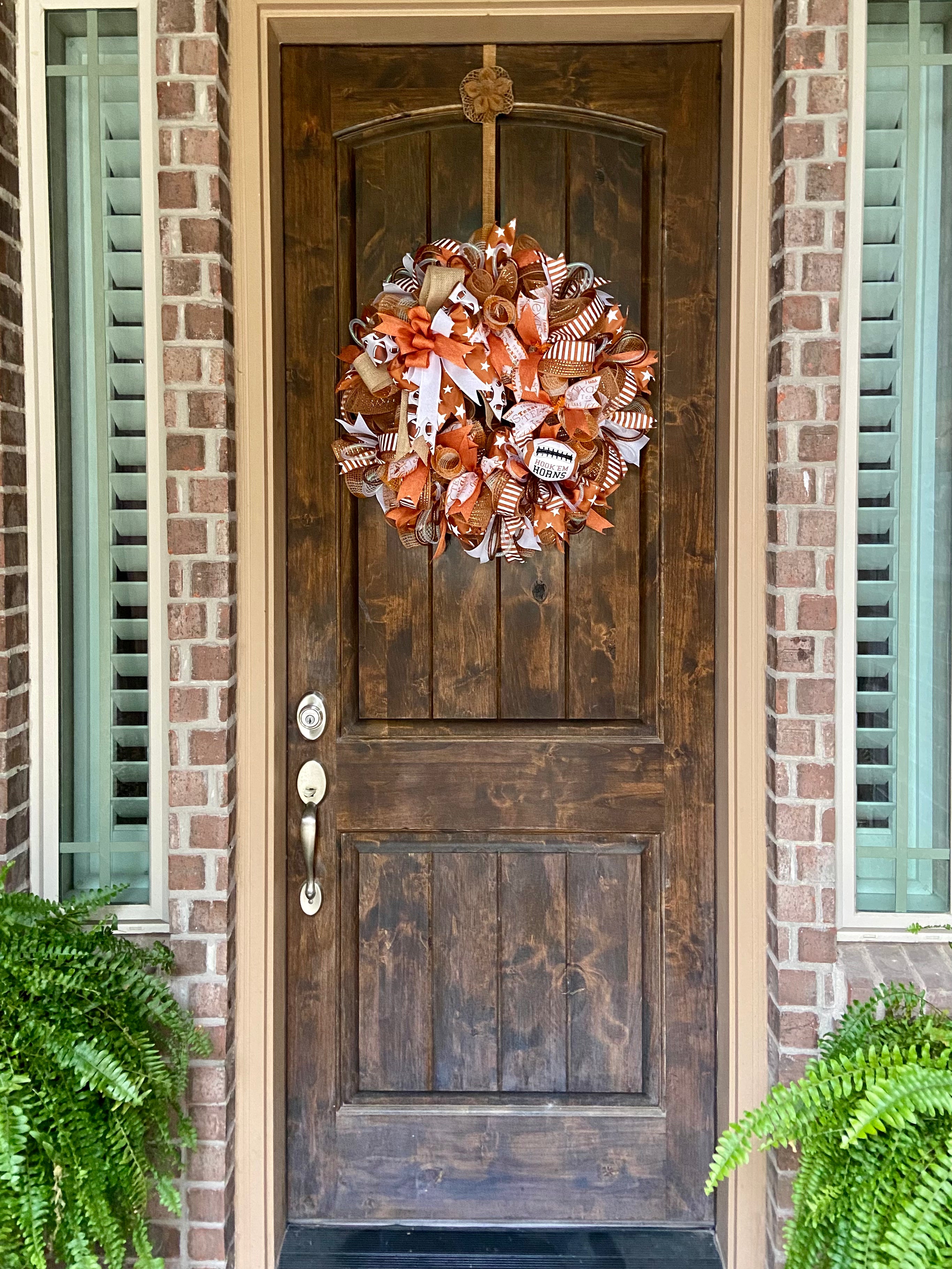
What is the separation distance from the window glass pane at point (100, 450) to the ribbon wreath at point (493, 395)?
0.44 metres

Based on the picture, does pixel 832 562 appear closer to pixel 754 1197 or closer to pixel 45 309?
pixel 754 1197

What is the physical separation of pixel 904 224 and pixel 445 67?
0.95 metres

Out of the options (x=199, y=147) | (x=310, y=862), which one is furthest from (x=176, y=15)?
(x=310, y=862)

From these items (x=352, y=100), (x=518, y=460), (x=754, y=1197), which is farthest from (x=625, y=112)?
(x=754, y=1197)

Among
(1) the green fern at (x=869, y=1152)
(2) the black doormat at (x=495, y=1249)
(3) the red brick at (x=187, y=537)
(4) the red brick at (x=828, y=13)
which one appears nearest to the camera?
(1) the green fern at (x=869, y=1152)

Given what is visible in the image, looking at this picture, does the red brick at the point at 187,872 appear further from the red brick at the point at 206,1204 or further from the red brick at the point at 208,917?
the red brick at the point at 206,1204

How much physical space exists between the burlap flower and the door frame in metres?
0.07

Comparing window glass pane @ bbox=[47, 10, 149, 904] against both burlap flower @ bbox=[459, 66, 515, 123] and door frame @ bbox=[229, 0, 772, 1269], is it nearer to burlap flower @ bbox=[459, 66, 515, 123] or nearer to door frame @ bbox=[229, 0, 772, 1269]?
door frame @ bbox=[229, 0, 772, 1269]

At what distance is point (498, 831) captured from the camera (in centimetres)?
203

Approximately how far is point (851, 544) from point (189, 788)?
1.33 meters

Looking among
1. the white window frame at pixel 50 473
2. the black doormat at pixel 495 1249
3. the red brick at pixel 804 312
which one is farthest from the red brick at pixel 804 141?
the black doormat at pixel 495 1249

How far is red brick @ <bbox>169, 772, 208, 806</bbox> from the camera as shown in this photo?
183cm

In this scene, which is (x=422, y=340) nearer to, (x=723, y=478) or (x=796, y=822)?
(x=723, y=478)

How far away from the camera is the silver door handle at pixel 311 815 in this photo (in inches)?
79.4
